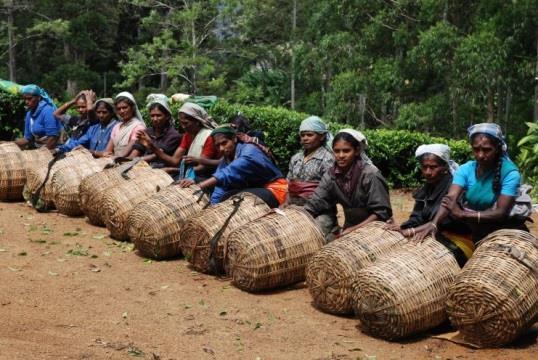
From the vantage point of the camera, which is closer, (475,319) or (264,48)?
(475,319)

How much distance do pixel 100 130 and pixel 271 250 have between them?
14.5ft

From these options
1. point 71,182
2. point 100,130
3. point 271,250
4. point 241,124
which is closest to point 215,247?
point 271,250

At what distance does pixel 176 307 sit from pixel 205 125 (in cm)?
281

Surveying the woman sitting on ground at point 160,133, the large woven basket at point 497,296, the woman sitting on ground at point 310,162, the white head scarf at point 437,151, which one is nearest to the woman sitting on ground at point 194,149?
the woman sitting on ground at point 160,133

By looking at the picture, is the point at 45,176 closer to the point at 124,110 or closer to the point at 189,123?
the point at 124,110

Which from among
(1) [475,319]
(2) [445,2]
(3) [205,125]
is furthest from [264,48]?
(1) [475,319]

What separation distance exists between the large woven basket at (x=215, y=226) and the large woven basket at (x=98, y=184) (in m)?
1.61

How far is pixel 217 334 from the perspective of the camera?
5141 millimetres

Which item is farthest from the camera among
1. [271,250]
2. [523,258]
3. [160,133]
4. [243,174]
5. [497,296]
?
[160,133]

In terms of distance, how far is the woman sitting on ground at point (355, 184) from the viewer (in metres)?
6.05

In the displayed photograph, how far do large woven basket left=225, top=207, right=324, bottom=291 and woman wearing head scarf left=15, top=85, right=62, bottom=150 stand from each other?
5124 millimetres

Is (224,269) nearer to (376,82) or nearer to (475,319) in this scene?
(475,319)

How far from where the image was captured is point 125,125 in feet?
30.0

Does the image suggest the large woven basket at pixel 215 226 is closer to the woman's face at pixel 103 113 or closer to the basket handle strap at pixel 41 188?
the basket handle strap at pixel 41 188
